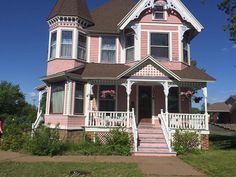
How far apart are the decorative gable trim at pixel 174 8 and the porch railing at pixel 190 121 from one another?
6188 mm

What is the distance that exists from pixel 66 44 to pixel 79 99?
3920mm

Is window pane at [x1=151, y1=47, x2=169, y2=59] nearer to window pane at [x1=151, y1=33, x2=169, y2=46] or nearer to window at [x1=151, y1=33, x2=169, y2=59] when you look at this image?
window at [x1=151, y1=33, x2=169, y2=59]

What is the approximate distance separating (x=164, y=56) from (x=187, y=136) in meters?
6.09

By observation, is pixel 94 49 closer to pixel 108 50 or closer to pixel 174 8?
pixel 108 50

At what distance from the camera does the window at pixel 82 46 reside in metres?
19.7

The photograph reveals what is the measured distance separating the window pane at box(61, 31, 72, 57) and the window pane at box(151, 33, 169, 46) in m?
5.52

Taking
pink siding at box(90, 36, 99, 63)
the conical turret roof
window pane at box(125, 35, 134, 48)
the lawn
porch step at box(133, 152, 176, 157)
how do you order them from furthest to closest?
pink siding at box(90, 36, 99, 63), window pane at box(125, 35, 134, 48), the conical turret roof, porch step at box(133, 152, 176, 157), the lawn

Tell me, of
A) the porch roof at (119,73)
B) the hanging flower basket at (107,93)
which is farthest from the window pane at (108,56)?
the hanging flower basket at (107,93)

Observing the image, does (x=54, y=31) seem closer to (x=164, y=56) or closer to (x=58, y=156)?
(x=164, y=56)

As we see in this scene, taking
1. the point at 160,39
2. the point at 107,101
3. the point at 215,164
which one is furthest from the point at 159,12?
the point at 215,164

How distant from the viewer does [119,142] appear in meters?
15.1

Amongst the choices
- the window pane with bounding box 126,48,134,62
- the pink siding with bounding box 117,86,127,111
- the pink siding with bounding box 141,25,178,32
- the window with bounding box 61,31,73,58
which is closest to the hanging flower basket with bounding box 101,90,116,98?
the pink siding with bounding box 117,86,127,111

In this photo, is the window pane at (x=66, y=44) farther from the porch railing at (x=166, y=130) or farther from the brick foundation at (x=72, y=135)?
the porch railing at (x=166, y=130)

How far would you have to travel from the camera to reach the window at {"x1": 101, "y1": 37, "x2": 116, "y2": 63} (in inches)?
795
